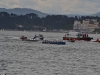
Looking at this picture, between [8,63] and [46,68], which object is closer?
[46,68]

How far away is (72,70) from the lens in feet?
144

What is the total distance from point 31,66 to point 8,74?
6244mm

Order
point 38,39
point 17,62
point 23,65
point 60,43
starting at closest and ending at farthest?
point 23,65 < point 17,62 < point 60,43 < point 38,39

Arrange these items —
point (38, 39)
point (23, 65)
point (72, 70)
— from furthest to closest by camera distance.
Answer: point (38, 39)
point (23, 65)
point (72, 70)

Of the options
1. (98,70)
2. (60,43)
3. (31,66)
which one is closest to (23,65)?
(31,66)

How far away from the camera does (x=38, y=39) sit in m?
113

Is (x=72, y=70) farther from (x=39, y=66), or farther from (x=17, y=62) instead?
(x=17, y=62)

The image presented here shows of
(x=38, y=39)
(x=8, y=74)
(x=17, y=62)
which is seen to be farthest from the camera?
(x=38, y=39)

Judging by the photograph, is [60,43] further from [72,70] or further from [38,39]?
[72,70]

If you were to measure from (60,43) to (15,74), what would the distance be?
53.8 m

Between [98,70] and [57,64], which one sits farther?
[57,64]

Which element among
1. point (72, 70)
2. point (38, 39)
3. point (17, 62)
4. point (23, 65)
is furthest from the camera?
point (38, 39)

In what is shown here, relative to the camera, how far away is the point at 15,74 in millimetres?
40594

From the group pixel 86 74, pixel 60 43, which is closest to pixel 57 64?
pixel 86 74
